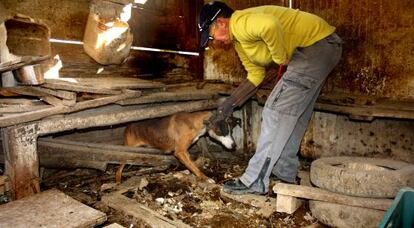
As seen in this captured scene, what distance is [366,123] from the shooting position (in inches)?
200

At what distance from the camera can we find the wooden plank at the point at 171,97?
15.4 feet

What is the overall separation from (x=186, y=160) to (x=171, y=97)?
3.27 ft

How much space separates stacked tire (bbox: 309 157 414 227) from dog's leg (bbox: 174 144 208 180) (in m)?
1.85

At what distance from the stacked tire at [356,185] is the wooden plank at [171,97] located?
2397mm

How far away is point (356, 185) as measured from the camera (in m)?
3.36

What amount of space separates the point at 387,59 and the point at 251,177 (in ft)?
8.64

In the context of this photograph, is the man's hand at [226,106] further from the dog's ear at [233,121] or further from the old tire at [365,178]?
the old tire at [365,178]

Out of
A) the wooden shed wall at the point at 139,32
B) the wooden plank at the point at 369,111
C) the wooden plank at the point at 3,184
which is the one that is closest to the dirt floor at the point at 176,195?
the wooden plank at the point at 3,184

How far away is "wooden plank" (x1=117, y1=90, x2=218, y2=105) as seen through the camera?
469 centimetres

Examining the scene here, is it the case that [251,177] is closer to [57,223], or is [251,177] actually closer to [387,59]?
[57,223]

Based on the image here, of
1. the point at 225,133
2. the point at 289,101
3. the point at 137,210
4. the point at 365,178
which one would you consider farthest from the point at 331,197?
the point at 225,133

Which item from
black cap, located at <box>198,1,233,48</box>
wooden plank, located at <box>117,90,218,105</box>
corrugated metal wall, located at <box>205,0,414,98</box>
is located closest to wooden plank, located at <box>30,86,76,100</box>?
wooden plank, located at <box>117,90,218,105</box>

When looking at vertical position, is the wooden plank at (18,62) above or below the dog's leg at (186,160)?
above

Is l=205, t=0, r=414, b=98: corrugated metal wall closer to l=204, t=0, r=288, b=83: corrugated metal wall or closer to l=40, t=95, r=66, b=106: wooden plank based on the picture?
l=204, t=0, r=288, b=83: corrugated metal wall
